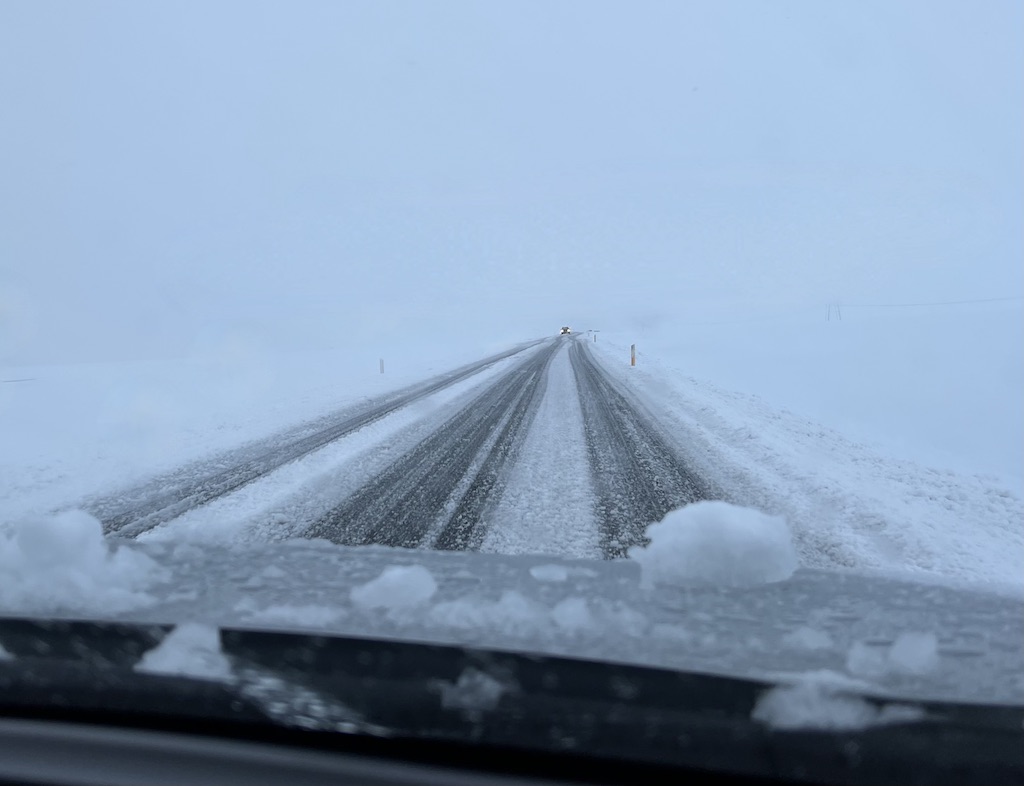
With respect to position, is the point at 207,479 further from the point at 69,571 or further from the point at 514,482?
the point at 69,571

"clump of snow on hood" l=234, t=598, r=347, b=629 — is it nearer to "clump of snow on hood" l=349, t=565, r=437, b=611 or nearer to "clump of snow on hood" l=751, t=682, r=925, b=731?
"clump of snow on hood" l=349, t=565, r=437, b=611

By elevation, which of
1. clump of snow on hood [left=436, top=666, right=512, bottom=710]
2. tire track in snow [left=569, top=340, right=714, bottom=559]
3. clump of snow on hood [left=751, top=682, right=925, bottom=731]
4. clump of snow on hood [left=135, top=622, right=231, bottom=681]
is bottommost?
tire track in snow [left=569, top=340, right=714, bottom=559]

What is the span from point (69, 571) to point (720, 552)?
2.99m

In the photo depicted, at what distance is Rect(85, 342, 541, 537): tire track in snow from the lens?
610cm

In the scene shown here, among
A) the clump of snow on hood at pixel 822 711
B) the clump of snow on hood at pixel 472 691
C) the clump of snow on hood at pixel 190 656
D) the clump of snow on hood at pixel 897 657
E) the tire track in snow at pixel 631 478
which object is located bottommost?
the tire track in snow at pixel 631 478

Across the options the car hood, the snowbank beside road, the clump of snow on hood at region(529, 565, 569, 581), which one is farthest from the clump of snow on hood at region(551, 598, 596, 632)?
the snowbank beside road

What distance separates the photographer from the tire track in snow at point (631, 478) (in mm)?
5555

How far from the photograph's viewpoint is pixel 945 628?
2928 mm

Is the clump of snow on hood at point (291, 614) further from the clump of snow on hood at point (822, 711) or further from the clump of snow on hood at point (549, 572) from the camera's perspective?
the clump of snow on hood at point (822, 711)

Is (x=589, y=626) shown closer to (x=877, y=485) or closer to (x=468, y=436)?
(x=877, y=485)

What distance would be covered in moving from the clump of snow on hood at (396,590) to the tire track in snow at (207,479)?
296 centimetres

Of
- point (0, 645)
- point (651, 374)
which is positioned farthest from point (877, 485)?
point (651, 374)

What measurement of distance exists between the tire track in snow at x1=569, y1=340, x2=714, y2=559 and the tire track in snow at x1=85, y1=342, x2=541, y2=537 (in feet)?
10.9

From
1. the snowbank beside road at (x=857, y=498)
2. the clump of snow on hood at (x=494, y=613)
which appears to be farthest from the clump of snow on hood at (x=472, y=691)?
the snowbank beside road at (x=857, y=498)
